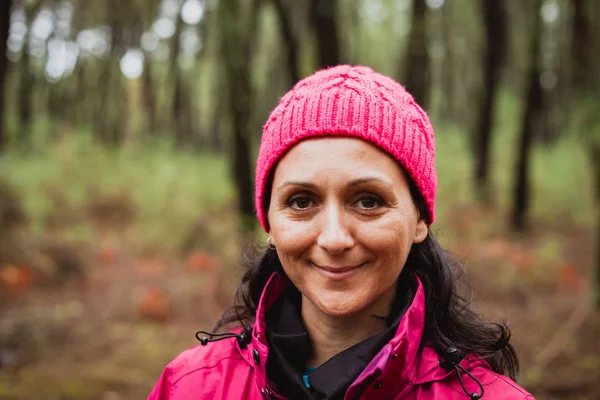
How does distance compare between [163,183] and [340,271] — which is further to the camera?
[163,183]

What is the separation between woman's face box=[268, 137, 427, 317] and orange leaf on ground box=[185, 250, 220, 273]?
7161mm

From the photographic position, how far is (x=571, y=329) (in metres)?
6.18

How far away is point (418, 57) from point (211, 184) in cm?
788

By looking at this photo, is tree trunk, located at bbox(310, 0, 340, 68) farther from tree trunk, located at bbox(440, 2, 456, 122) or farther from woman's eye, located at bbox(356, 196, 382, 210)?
tree trunk, located at bbox(440, 2, 456, 122)

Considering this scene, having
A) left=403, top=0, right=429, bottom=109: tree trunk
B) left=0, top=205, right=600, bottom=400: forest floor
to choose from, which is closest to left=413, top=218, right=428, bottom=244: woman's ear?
left=0, top=205, right=600, bottom=400: forest floor

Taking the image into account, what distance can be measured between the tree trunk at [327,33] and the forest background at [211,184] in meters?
0.03

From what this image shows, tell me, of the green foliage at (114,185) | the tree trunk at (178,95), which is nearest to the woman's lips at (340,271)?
the green foliage at (114,185)

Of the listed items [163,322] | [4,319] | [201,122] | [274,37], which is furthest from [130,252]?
[201,122]

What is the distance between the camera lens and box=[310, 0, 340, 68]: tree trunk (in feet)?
23.7

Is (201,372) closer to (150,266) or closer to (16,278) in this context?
(16,278)

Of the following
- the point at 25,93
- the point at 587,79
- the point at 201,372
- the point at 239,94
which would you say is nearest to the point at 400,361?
the point at 201,372

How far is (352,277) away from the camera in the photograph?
1.68m

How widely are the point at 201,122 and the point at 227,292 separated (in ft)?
69.4

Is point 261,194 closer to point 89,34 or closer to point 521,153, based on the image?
point 521,153
